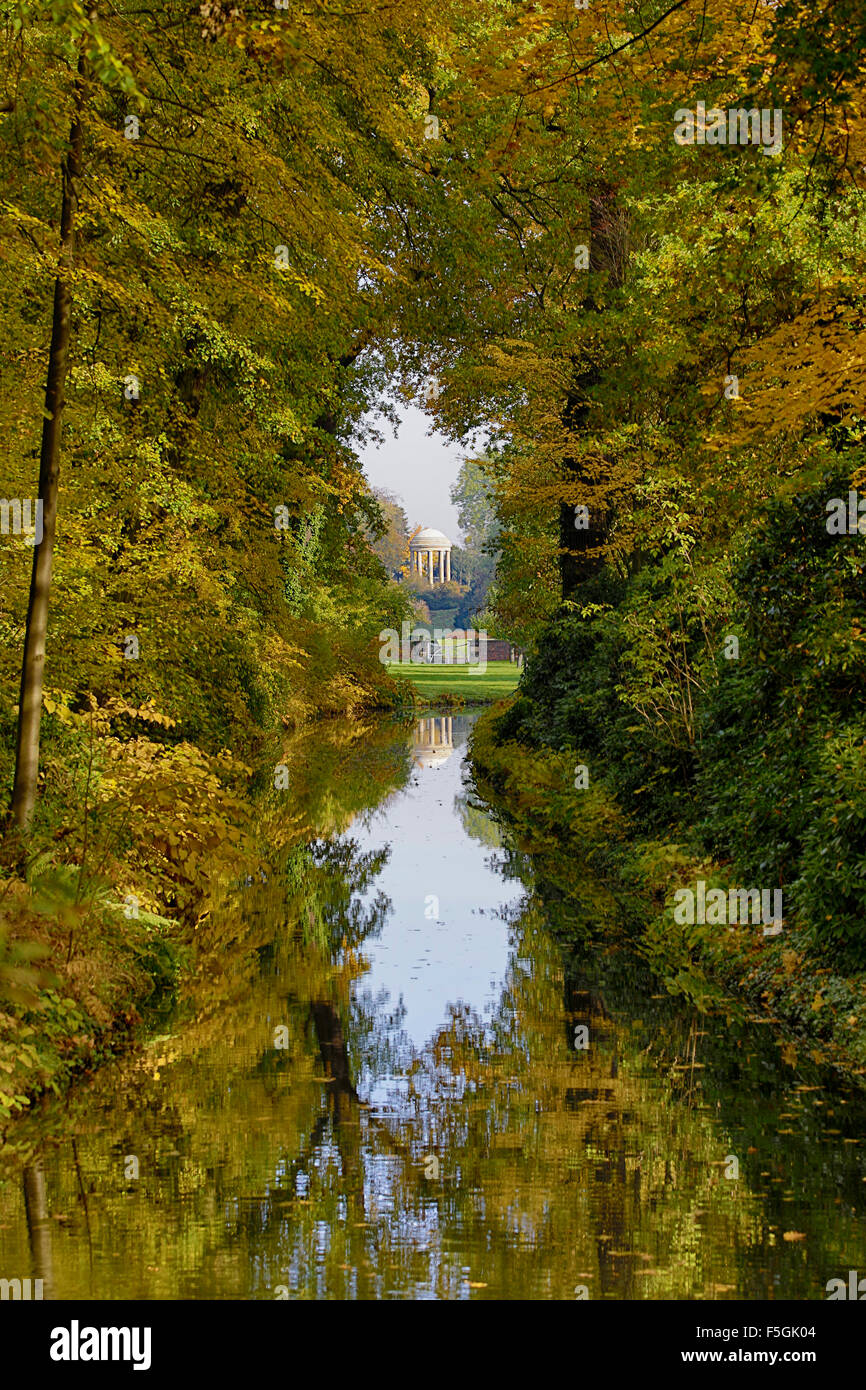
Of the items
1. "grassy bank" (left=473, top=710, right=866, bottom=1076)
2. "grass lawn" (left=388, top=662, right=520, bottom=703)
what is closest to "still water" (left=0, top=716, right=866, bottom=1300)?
"grassy bank" (left=473, top=710, right=866, bottom=1076)

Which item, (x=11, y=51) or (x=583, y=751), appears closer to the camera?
(x=11, y=51)

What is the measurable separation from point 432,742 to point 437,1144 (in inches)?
1386

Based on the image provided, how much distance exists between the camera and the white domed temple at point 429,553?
404 ft

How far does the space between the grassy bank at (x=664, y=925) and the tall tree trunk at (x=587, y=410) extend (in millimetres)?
4299

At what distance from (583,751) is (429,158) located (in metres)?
10.1

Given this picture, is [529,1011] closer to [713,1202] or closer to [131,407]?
[713,1202]

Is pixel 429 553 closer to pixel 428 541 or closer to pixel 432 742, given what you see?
pixel 428 541

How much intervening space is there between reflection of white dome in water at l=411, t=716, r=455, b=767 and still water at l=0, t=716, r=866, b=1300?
23249mm

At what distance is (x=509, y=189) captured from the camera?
24312 mm

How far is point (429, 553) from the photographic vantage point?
404 ft

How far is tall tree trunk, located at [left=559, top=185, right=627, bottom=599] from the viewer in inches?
872

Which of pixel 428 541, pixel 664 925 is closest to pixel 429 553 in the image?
pixel 428 541

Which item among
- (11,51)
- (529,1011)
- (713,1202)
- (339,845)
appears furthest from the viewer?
(339,845)
